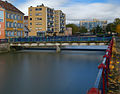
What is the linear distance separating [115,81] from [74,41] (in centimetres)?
3109

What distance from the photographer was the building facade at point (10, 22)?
149 ft

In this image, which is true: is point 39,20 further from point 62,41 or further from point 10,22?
point 62,41

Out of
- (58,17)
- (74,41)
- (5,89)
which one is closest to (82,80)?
(5,89)

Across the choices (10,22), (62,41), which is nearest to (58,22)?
(10,22)

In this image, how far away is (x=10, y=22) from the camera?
A: 48.4 metres

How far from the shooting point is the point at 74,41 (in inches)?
1539

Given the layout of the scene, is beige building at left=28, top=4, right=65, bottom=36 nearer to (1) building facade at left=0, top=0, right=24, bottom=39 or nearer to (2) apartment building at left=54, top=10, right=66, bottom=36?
(2) apartment building at left=54, top=10, right=66, bottom=36

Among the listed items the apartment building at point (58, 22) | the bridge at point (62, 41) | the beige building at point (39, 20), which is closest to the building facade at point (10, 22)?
the bridge at point (62, 41)

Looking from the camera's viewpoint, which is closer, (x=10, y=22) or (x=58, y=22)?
(x=10, y=22)

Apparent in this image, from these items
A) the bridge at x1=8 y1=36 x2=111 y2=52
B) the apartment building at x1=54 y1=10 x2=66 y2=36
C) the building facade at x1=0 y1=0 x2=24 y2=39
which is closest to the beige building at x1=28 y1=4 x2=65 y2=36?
the apartment building at x1=54 y1=10 x2=66 y2=36

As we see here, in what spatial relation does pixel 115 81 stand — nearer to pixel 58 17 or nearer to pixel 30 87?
pixel 30 87

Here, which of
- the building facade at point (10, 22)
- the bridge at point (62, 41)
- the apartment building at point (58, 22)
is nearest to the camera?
the bridge at point (62, 41)

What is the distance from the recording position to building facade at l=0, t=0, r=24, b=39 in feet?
149

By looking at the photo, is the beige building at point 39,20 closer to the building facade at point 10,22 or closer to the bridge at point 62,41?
the building facade at point 10,22
